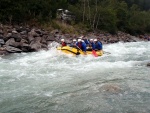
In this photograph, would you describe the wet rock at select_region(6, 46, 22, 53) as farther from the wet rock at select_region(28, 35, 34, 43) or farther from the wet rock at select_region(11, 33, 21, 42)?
the wet rock at select_region(28, 35, 34, 43)

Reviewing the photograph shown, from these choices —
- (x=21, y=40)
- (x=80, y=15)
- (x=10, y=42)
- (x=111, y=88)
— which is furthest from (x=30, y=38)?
(x=80, y=15)

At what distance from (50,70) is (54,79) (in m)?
1.74

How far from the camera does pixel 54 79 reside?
10.3 meters

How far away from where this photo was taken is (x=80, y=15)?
36.1 meters

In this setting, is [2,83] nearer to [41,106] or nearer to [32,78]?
[32,78]

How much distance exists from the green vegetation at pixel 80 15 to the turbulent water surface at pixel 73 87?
1193 centimetres

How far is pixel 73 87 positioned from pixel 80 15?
2787 cm

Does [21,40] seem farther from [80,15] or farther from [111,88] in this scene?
[80,15]

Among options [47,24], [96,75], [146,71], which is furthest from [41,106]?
[47,24]

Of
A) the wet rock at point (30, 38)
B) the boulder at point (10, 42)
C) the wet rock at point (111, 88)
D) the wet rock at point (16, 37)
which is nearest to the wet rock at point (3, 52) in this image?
A: the boulder at point (10, 42)

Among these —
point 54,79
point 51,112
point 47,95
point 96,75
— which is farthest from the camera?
→ point 96,75

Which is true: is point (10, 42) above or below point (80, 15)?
above

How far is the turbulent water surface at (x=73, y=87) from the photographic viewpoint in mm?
7289

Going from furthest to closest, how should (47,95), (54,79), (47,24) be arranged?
1. (47,24)
2. (54,79)
3. (47,95)
